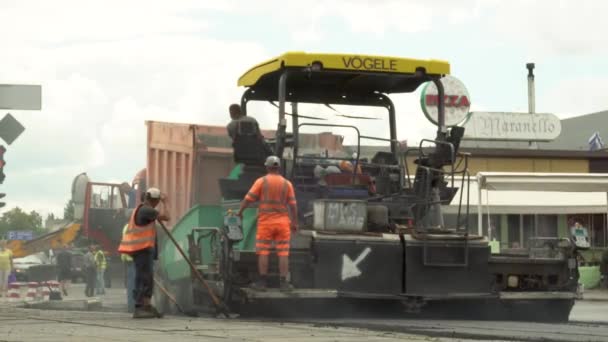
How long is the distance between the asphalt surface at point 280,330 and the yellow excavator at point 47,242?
2003 cm

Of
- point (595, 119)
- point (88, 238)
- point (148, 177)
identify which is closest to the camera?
point (148, 177)

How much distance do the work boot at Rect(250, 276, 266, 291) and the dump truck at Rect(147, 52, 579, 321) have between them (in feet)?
0.32

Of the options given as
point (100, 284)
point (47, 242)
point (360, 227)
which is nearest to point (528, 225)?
point (100, 284)

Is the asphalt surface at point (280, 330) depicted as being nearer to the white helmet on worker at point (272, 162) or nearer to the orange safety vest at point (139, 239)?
the orange safety vest at point (139, 239)

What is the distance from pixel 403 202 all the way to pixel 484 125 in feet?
106

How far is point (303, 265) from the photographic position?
1152 cm

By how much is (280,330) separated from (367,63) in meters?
3.58

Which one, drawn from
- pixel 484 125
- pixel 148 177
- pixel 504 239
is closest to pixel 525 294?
pixel 148 177

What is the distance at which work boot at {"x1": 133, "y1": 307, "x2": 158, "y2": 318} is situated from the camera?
454 inches

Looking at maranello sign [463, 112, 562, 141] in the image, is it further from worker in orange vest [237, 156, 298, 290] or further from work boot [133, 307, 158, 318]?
work boot [133, 307, 158, 318]

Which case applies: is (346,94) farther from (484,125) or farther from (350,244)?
(484,125)

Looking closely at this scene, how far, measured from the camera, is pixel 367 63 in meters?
12.4

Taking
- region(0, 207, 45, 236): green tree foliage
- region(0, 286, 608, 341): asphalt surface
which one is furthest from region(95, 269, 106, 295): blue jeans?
region(0, 207, 45, 236): green tree foliage

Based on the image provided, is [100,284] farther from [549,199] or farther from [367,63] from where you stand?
[367,63]
